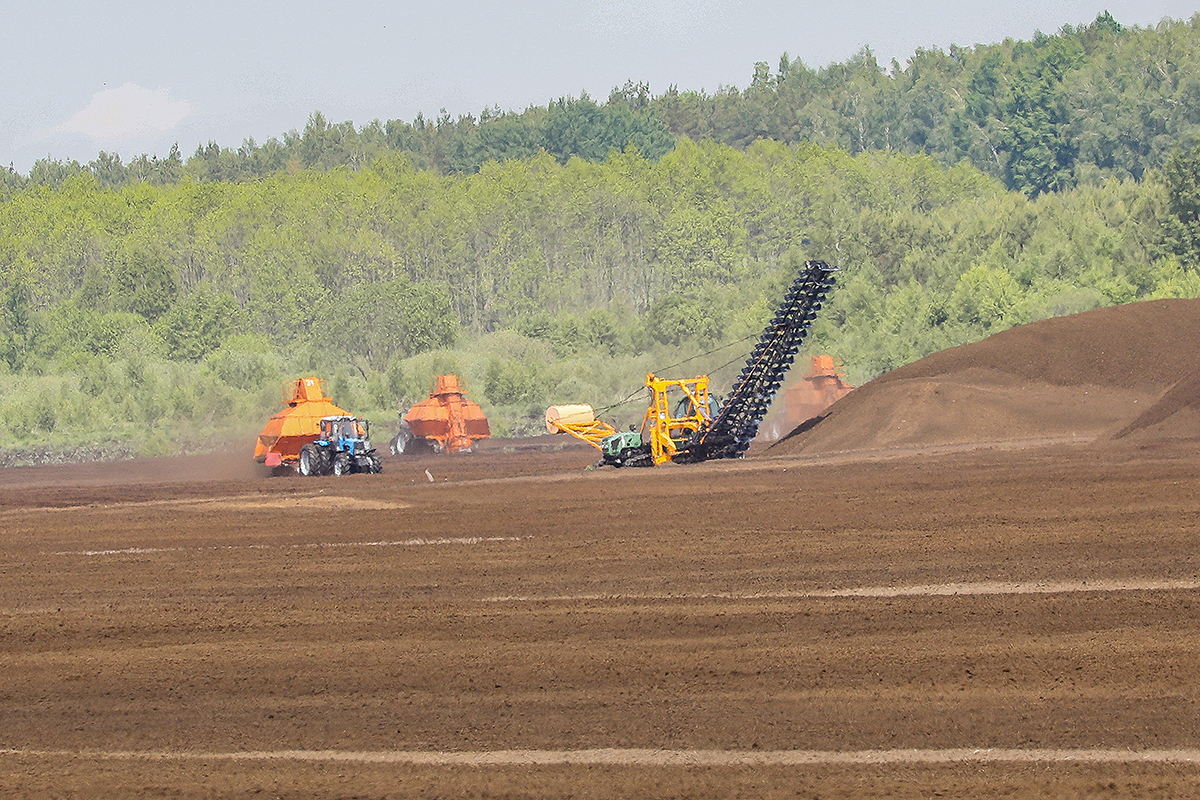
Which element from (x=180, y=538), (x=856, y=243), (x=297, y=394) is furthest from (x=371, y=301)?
(x=180, y=538)

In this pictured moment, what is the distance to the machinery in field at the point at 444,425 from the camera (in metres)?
54.5

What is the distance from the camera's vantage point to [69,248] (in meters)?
123

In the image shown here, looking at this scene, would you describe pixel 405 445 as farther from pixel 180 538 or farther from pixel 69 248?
pixel 69 248

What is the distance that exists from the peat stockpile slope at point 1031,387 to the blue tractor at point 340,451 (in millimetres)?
11892

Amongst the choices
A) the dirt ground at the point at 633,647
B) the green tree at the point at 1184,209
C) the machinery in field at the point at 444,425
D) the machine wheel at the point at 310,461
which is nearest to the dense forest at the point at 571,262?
the green tree at the point at 1184,209

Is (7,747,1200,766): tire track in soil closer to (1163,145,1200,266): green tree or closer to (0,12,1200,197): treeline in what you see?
(1163,145,1200,266): green tree

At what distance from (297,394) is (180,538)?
80.1 feet

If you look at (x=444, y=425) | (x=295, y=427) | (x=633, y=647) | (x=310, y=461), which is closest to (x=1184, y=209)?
(x=444, y=425)

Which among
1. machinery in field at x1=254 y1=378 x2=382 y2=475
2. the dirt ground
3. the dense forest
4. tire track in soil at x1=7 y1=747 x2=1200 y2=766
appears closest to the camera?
tire track in soil at x1=7 y1=747 x2=1200 y2=766

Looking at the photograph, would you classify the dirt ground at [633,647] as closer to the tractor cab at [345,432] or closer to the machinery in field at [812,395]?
the tractor cab at [345,432]

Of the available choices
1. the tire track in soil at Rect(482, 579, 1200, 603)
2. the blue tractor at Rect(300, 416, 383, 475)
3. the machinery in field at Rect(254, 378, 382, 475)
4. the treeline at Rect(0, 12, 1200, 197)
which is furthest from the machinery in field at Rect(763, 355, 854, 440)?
the treeline at Rect(0, 12, 1200, 197)

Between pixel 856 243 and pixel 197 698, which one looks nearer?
pixel 197 698

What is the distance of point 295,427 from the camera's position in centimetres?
4641

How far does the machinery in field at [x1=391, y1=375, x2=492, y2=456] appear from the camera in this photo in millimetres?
54469
